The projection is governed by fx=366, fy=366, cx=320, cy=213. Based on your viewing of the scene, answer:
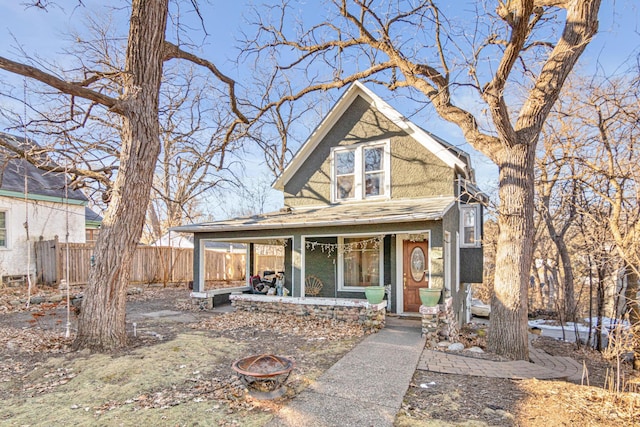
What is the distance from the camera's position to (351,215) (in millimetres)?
9344

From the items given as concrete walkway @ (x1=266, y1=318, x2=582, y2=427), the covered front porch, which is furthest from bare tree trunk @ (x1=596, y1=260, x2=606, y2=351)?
the covered front porch

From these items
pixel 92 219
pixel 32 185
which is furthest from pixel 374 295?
pixel 92 219

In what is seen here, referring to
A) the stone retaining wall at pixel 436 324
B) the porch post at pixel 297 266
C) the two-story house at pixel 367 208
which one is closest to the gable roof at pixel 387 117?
the two-story house at pixel 367 208

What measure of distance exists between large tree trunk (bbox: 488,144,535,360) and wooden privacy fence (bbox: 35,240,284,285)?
9873 millimetres

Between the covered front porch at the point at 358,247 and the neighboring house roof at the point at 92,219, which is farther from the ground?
the neighboring house roof at the point at 92,219

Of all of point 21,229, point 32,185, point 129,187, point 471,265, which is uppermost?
point 32,185

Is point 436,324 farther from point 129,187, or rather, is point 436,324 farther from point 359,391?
point 129,187

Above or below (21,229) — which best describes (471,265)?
below

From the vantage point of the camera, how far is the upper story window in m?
11.1

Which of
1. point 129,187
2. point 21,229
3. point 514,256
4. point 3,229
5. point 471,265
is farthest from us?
point 21,229

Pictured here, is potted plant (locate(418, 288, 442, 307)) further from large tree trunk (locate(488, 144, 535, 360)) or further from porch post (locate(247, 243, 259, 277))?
porch post (locate(247, 243, 259, 277))

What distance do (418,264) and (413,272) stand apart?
27 centimetres

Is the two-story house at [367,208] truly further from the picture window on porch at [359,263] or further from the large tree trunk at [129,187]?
the large tree trunk at [129,187]

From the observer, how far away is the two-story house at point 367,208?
396 inches
